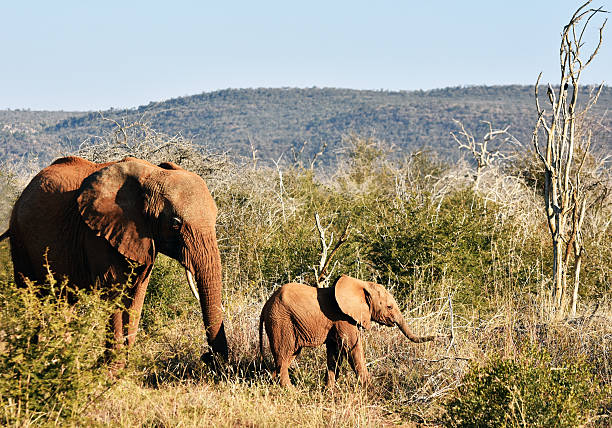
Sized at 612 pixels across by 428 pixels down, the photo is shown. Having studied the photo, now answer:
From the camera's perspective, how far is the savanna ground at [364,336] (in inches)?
191

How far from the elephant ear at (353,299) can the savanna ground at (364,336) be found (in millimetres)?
645

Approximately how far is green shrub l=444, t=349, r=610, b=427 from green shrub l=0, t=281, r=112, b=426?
2.76 metres

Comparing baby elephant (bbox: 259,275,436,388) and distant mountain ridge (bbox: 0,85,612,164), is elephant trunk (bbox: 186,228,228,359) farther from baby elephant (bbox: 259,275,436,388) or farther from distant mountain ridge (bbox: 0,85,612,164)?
distant mountain ridge (bbox: 0,85,612,164)

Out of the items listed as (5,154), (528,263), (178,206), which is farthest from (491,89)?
(178,206)

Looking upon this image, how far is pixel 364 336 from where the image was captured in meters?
7.48

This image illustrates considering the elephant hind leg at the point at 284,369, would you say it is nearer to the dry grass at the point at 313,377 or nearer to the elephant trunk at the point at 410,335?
the dry grass at the point at 313,377

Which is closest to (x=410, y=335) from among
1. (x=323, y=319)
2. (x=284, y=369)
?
(x=323, y=319)

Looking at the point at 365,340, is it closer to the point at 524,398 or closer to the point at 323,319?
the point at 323,319

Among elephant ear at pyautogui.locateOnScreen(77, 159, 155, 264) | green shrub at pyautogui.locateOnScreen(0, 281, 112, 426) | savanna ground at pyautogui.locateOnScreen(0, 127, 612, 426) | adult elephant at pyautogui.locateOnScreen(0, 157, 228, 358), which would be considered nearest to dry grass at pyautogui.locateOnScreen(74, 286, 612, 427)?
savanna ground at pyautogui.locateOnScreen(0, 127, 612, 426)

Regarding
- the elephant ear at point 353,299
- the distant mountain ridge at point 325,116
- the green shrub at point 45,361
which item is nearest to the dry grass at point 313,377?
the green shrub at point 45,361

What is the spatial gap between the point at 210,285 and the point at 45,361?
2033mm

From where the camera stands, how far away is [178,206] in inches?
253

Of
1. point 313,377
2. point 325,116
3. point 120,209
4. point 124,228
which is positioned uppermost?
point 325,116

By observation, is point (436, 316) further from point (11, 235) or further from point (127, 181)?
point (11, 235)
